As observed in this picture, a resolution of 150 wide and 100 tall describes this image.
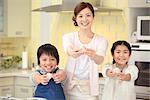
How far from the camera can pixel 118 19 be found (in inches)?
160

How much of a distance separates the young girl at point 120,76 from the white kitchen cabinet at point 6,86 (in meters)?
1.91

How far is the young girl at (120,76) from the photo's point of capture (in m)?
2.46

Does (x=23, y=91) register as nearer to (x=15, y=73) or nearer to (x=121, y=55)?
(x=15, y=73)

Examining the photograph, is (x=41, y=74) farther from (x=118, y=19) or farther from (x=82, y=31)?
(x=118, y=19)

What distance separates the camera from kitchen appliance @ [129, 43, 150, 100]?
3.46m

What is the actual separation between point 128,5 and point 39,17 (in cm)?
137

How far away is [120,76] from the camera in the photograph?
244cm

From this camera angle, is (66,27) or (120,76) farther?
A: (66,27)

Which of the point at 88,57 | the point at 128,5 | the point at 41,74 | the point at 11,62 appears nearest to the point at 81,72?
the point at 88,57

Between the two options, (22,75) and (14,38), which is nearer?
(22,75)

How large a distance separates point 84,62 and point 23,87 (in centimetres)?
195

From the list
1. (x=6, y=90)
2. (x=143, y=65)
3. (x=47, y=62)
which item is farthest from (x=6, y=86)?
(x=47, y=62)

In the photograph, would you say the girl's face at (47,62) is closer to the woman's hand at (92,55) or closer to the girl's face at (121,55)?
the woman's hand at (92,55)

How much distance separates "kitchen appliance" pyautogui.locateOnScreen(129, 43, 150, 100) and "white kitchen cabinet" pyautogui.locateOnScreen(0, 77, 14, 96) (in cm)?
146
